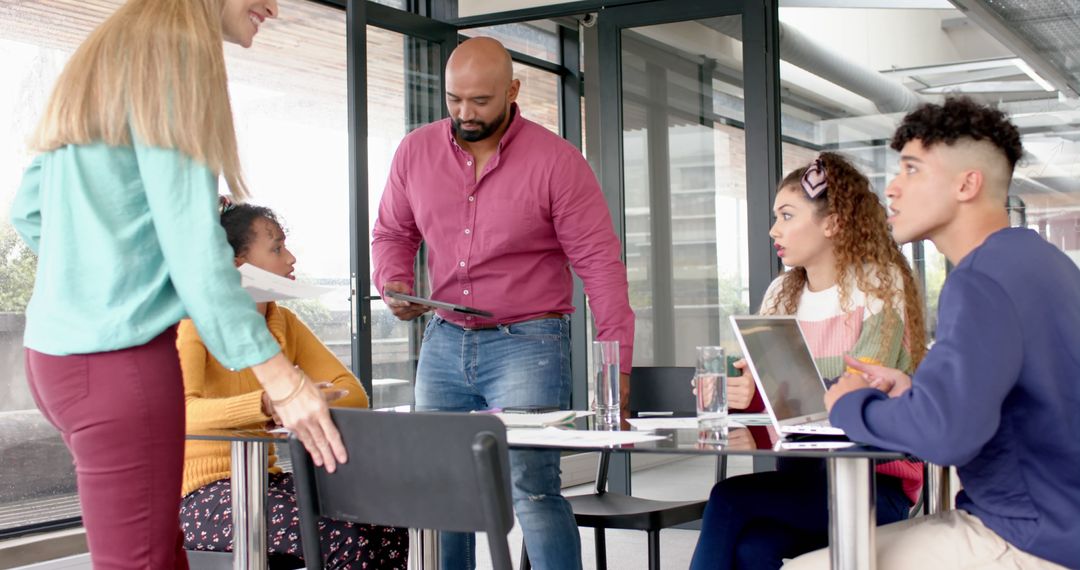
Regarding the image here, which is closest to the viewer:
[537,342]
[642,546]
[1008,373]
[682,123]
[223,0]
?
[1008,373]

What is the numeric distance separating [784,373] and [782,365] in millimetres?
15

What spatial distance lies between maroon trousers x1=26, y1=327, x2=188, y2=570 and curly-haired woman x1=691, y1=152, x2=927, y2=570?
48.1 inches

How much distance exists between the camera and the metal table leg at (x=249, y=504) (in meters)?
2.07

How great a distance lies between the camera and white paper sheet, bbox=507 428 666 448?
1.72m

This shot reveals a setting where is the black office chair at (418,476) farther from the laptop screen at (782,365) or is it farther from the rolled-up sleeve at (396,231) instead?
the rolled-up sleeve at (396,231)

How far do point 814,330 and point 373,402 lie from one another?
9.01 feet

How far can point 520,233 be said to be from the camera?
9.34ft

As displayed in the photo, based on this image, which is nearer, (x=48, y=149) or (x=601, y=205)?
(x=48, y=149)

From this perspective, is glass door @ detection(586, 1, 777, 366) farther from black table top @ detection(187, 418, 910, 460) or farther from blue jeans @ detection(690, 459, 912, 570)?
black table top @ detection(187, 418, 910, 460)

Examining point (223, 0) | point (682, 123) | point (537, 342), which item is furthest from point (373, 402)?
point (223, 0)

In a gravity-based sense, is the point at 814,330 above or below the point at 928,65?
below

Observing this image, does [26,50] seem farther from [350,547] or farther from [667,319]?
[667,319]

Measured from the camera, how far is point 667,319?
4898 millimetres

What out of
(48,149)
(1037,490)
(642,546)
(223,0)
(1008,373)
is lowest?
(642,546)
